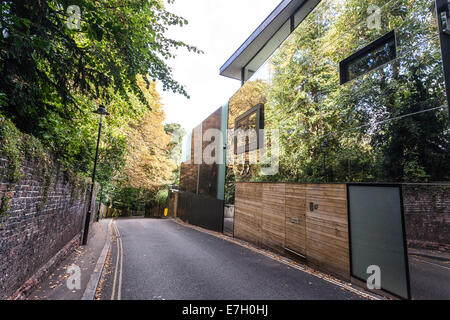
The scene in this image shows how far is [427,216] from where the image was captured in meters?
5.10

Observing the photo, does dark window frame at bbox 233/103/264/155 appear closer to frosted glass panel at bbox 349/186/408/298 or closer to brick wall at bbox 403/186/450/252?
frosted glass panel at bbox 349/186/408/298

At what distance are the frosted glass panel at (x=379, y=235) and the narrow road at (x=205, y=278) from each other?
35.5 inches

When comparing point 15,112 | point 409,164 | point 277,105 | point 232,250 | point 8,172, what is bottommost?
point 232,250

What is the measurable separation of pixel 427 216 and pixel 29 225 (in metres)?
8.78

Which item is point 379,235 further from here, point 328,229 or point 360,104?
point 360,104

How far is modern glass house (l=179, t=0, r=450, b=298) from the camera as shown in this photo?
5.17 meters

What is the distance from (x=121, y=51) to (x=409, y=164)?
306 inches

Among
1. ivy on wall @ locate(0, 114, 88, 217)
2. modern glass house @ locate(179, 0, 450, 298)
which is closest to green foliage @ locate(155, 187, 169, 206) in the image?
modern glass house @ locate(179, 0, 450, 298)

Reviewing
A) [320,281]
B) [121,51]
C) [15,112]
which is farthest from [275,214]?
[15,112]

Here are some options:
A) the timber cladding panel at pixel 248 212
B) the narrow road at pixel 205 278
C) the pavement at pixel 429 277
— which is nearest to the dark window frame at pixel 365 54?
the pavement at pixel 429 277

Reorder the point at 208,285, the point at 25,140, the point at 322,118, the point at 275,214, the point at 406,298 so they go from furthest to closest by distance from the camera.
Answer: the point at 275,214, the point at 322,118, the point at 208,285, the point at 406,298, the point at 25,140

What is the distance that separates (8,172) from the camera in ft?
11.7

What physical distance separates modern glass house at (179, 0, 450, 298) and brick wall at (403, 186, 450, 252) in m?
0.02
